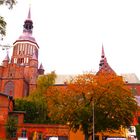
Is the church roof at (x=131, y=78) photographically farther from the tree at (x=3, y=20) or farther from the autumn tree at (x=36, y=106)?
the tree at (x=3, y=20)

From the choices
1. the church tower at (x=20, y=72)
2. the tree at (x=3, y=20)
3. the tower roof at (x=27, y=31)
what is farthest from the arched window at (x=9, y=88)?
the tree at (x=3, y=20)

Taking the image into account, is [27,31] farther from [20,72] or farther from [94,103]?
[94,103]

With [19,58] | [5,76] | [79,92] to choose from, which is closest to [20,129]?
[79,92]

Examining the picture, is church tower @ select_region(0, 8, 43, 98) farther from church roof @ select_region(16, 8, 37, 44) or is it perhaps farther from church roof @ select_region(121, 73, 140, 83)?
church roof @ select_region(121, 73, 140, 83)

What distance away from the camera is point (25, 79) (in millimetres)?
88250

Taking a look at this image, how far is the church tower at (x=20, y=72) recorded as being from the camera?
8500 cm

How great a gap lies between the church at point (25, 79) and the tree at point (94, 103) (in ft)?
32.8

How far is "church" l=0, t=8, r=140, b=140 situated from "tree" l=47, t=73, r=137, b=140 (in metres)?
10.00

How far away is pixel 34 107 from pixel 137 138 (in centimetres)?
2175

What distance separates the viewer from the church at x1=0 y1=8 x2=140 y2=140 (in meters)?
52.3

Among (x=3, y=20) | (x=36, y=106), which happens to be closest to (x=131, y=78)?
(x=36, y=106)

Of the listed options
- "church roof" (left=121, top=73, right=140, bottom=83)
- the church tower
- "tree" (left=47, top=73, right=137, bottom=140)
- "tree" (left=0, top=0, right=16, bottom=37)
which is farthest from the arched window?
"tree" (left=0, top=0, right=16, bottom=37)

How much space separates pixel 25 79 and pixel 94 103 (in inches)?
1937

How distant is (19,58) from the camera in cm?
10550
